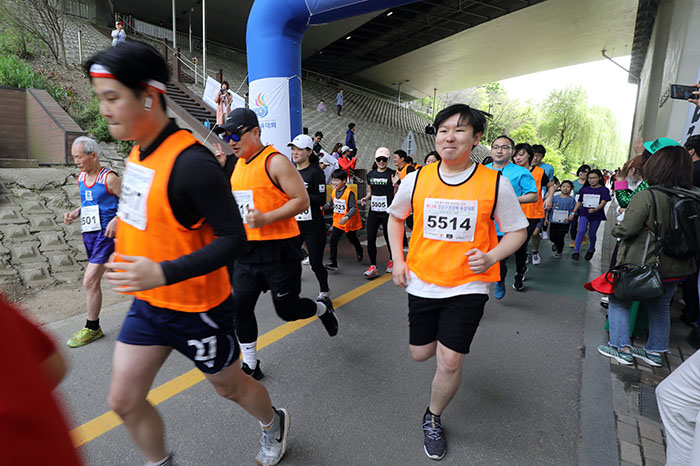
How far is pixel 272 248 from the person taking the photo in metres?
2.85

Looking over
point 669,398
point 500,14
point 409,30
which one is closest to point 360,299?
point 669,398

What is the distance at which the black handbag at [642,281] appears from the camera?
10.3ft

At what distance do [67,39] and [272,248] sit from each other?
772 inches

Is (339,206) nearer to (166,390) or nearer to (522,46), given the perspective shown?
(166,390)

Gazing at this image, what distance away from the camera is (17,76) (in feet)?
33.5

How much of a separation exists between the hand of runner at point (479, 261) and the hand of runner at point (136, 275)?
5.09 feet

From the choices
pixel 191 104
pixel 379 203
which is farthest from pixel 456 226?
pixel 191 104

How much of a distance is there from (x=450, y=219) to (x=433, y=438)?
1.34 meters

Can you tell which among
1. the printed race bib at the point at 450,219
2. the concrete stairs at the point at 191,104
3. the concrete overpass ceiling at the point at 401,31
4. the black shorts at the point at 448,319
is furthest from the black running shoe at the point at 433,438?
the concrete overpass ceiling at the point at 401,31

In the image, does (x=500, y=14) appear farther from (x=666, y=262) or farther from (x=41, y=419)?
(x=41, y=419)

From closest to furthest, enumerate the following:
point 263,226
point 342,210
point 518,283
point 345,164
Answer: point 263,226
point 518,283
point 342,210
point 345,164

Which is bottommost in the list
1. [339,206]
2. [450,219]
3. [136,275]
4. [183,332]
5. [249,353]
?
[249,353]

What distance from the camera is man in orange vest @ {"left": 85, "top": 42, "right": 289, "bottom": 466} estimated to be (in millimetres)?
1477

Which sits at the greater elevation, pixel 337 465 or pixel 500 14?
pixel 500 14
